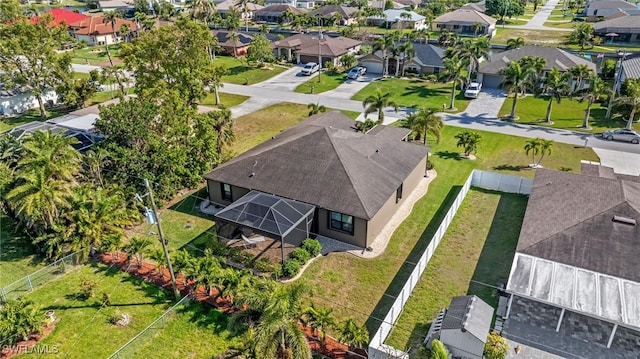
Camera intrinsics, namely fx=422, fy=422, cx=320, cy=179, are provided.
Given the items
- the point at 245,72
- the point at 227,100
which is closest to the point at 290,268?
the point at 227,100

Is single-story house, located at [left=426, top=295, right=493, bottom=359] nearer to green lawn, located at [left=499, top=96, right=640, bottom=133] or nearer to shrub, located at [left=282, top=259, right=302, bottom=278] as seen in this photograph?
shrub, located at [left=282, top=259, right=302, bottom=278]

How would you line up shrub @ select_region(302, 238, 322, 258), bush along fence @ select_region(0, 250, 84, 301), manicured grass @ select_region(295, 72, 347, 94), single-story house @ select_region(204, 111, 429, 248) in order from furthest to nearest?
1. manicured grass @ select_region(295, 72, 347, 94)
2. single-story house @ select_region(204, 111, 429, 248)
3. shrub @ select_region(302, 238, 322, 258)
4. bush along fence @ select_region(0, 250, 84, 301)

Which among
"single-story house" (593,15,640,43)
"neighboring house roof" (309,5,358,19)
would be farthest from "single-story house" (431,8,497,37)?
"neighboring house roof" (309,5,358,19)

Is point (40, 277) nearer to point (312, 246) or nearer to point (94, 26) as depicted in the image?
point (312, 246)

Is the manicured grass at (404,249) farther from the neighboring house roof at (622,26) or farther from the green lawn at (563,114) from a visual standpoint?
the neighboring house roof at (622,26)

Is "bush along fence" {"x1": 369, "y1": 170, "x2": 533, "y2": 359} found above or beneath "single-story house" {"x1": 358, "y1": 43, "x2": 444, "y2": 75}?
beneath

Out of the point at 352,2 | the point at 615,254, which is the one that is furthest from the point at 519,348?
the point at 352,2

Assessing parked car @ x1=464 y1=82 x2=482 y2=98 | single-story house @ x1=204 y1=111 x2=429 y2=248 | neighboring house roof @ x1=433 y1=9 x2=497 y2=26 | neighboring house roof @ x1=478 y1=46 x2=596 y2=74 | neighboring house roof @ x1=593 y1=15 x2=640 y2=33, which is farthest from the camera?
neighboring house roof @ x1=433 y1=9 x2=497 y2=26

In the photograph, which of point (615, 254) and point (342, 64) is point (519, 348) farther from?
point (342, 64)
